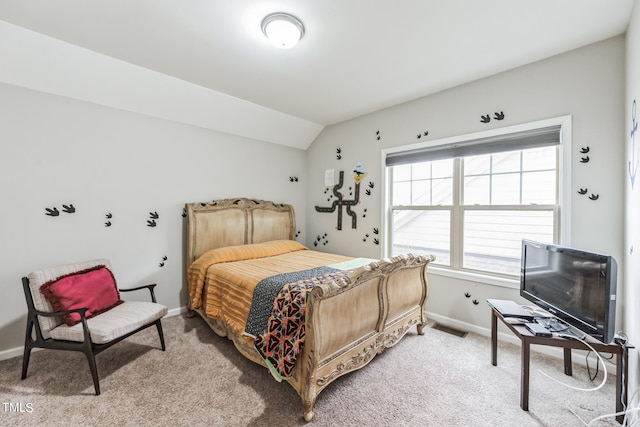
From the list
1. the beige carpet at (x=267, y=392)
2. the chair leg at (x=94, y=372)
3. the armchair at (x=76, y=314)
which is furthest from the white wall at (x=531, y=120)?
the chair leg at (x=94, y=372)

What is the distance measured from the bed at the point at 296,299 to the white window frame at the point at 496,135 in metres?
0.57

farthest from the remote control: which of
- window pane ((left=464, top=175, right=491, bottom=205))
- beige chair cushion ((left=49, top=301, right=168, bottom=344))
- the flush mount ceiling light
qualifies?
beige chair cushion ((left=49, top=301, right=168, bottom=344))

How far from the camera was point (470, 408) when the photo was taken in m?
1.73

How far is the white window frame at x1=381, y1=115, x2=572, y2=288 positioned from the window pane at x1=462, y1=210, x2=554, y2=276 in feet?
0.38

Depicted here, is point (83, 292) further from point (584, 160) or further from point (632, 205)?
point (584, 160)

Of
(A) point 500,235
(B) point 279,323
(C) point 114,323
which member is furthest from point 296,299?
(A) point 500,235

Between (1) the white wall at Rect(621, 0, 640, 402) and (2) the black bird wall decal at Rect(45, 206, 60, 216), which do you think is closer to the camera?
(1) the white wall at Rect(621, 0, 640, 402)

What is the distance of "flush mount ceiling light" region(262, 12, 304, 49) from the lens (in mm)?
1794

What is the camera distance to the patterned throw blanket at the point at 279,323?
1.69m

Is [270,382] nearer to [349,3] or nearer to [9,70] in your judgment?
[349,3]

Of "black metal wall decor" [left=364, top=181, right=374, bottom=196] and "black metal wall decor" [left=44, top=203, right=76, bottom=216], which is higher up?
"black metal wall decor" [left=364, top=181, right=374, bottom=196]

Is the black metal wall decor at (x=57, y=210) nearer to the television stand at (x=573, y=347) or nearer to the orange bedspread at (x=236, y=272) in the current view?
the orange bedspread at (x=236, y=272)

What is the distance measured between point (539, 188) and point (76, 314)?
397 cm

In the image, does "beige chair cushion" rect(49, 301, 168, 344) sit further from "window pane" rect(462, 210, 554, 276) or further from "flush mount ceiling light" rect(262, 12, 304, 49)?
"window pane" rect(462, 210, 554, 276)
